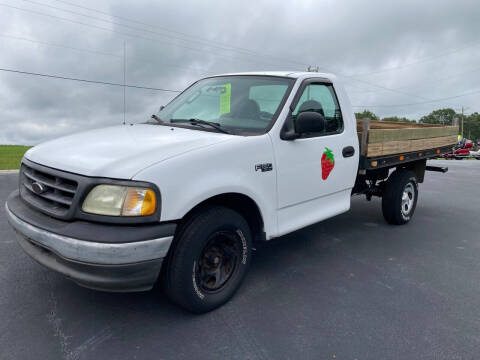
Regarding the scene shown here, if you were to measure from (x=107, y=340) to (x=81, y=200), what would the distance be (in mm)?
994

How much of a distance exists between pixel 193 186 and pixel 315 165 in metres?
1.53

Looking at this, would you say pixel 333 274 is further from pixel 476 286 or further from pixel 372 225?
pixel 372 225

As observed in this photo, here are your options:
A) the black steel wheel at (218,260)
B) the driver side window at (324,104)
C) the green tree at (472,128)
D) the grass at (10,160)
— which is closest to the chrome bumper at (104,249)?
the black steel wheel at (218,260)

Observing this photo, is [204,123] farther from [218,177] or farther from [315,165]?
[315,165]

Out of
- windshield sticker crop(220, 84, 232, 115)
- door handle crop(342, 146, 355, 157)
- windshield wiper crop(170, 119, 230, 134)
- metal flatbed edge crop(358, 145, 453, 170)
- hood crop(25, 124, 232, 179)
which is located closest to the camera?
hood crop(25, 124, 232, 179)

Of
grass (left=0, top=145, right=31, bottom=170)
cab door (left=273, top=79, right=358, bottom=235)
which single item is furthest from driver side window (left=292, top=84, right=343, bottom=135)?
grass (left=0, top=145, right=31, bottom=170)

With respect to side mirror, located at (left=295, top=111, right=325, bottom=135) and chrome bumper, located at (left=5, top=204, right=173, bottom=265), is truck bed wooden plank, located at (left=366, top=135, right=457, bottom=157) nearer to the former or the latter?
side mirror, located at (left=295, top=111, right=325, bottom=135)

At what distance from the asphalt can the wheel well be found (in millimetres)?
555

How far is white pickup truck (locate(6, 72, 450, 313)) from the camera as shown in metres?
2.39

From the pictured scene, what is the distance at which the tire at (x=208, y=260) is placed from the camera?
2.63 meters

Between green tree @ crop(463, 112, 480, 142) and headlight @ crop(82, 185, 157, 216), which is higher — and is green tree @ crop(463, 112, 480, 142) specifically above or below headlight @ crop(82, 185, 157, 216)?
above

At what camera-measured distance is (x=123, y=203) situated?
2379 mm

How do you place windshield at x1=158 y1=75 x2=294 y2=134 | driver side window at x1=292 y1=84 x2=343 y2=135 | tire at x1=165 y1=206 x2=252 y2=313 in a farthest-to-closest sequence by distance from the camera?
driver side window at x1=292 y1=84 x2=343 y2=135, windshield at x1=158 y1=75 x2=294 y2=134, tire at x1=165 y1=206 x2=252 y2=313

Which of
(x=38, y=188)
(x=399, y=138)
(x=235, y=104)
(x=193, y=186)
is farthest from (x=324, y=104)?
(x=38, y=188)
